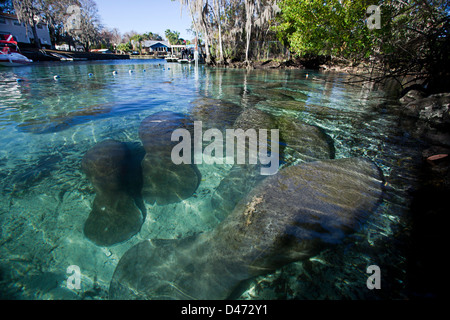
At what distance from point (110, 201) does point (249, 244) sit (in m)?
2.33

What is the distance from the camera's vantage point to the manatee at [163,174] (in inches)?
136

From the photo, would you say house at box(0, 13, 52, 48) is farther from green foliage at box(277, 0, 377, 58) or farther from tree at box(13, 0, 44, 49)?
green foliage at box(277, 0, 377, 58)

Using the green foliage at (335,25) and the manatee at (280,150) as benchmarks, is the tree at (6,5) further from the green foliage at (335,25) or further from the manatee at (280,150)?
the manatee at (280,150)

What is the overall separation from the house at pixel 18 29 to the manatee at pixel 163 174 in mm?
59951

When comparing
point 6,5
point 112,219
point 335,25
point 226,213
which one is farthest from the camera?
point 6,5

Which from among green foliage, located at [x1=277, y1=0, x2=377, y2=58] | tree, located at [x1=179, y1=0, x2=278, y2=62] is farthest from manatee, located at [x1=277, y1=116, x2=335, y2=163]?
tree, located at [x1=179, y1=0, x2=278, y2=62]

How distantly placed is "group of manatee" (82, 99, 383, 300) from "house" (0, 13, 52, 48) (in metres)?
60.5

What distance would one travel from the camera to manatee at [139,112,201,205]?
11.3ft

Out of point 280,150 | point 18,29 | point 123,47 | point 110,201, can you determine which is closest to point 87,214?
point 110,201

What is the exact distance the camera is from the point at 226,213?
305cm

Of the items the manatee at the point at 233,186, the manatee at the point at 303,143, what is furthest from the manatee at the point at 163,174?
the manatee at the point at 303,143

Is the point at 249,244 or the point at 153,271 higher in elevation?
the point at 249,244

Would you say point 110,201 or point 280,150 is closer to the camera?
point 110,201

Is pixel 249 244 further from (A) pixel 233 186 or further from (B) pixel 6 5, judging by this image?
(B) pixel 6 5
